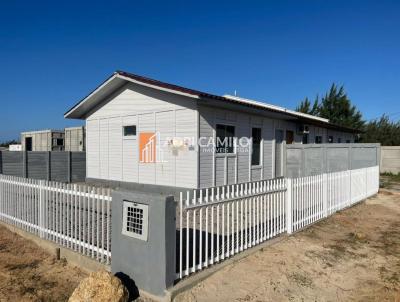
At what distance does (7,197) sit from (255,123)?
9274 millimetres

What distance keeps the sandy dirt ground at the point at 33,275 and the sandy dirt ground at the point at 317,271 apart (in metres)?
1.75

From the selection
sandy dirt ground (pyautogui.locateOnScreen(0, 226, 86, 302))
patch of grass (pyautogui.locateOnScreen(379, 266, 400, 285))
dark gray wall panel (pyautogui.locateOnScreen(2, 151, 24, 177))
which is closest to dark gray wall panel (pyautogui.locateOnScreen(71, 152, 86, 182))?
dark gray wall panel (pyautogui.locateOnScreen(2, 151, 24, 177))

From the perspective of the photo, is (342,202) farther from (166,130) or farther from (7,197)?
(7,197)

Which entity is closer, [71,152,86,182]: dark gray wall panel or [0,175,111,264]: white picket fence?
[0,175,111,264]: white picket fence

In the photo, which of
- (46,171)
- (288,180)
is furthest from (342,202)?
(46,171)

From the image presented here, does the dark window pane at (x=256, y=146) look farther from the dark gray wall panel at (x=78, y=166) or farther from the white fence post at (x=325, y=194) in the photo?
the dark gray wall panel at (x=78, y=166)

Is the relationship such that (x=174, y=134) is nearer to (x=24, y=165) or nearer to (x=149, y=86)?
(x=149, y=86)

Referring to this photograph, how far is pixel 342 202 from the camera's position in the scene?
9.02 meters

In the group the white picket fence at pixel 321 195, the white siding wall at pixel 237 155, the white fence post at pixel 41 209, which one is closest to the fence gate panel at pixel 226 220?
the white picket fence at pixel 321 195

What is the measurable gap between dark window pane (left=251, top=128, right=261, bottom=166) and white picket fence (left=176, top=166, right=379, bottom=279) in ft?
14.3

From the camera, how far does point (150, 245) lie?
3.89 meters

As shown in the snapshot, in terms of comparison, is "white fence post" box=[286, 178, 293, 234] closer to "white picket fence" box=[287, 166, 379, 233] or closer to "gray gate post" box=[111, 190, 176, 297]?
"white picket fence" box=[287, 166, 379, 233]

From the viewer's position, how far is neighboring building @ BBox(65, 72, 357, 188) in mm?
10609

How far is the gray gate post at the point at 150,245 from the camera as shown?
3764 mm
